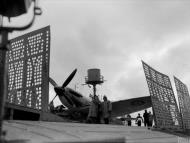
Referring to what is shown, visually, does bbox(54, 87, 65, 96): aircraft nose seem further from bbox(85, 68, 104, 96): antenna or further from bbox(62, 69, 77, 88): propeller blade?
bbox(85, 68, 104, 96): antenna

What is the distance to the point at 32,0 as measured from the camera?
228 centimetres

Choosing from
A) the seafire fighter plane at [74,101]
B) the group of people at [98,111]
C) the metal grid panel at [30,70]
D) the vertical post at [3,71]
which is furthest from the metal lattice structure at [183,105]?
the vertical post at [3,71]

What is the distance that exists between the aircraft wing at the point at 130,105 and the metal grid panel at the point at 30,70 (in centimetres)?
1219

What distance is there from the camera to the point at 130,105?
24969 millimetres

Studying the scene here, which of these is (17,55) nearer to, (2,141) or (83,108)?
(83,108)

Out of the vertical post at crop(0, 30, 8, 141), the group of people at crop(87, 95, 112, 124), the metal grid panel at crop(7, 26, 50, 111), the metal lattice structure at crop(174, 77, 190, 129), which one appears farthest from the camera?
the metal lattice structure at crop(174, 77, 190, 129)

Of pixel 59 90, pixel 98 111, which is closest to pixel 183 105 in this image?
pixel 98 111

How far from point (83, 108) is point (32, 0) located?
64.2 feet

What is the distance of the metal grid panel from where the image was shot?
12688mm

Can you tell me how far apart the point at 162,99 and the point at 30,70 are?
245 inches

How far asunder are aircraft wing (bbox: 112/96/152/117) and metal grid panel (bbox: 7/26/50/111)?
12.2 meters

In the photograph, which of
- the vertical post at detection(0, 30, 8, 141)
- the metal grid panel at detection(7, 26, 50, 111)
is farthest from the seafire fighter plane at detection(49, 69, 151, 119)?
the vertical post at detection(0, 30, 8, 141)

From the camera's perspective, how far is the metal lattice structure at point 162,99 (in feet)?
35.7

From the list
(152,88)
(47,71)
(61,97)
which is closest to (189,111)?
(152,88)
